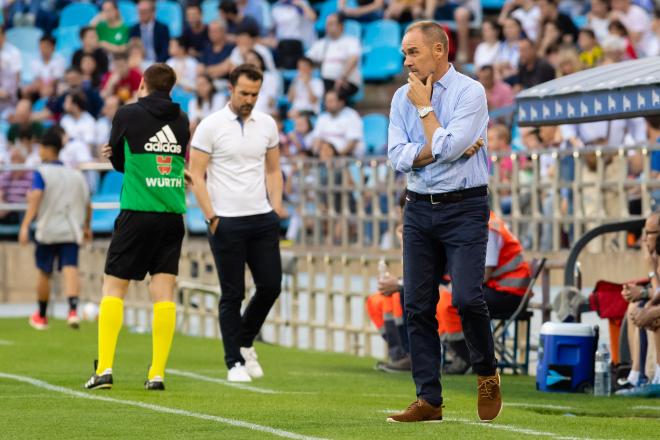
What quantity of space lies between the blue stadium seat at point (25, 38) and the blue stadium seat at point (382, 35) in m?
7.07

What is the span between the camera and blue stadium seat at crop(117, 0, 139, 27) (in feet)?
95.4

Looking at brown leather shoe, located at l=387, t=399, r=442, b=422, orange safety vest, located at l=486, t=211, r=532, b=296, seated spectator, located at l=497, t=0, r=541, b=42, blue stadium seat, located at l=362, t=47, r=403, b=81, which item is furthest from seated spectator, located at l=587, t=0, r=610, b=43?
brown leather shoe, located at l=387, t=399, r=442, b=422

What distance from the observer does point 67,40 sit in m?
29.0

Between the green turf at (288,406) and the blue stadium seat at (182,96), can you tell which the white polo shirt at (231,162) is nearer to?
the green turf at (288,406)

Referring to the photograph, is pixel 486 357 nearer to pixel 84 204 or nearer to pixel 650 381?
pixel 650 381

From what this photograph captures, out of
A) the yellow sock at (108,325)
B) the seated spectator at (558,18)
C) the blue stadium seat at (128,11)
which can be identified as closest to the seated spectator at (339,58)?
the seated spectator at (558,18)

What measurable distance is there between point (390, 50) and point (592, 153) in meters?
8.66

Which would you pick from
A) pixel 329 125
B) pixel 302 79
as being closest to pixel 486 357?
pixel 329 125

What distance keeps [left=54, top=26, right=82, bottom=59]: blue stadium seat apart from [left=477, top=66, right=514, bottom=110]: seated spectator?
1034 cm

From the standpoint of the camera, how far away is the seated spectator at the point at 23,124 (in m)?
24.9

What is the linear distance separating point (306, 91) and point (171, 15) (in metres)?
5.78

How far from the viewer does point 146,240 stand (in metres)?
10.8

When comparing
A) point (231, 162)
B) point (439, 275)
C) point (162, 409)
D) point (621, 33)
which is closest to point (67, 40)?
point (621, 33)

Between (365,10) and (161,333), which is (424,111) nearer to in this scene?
(161,333)
